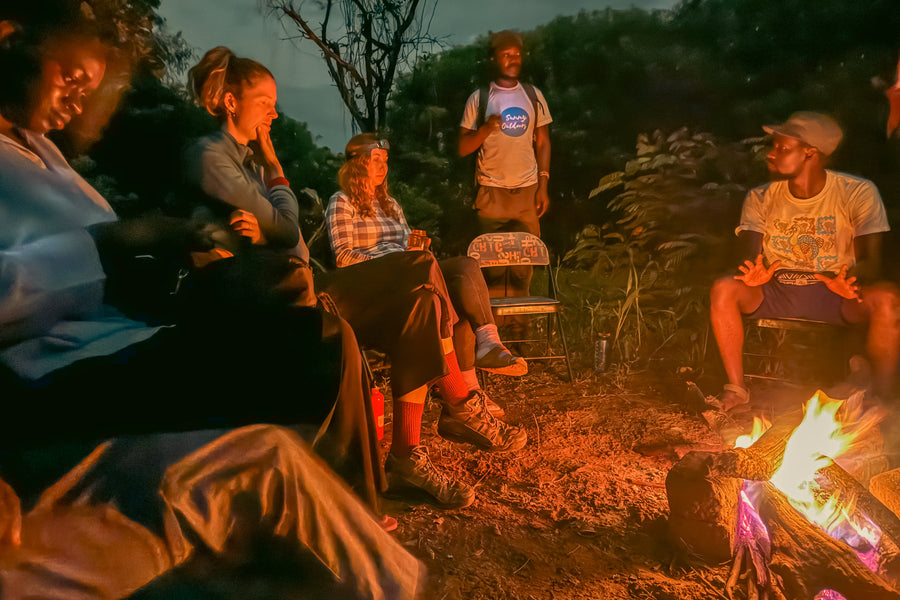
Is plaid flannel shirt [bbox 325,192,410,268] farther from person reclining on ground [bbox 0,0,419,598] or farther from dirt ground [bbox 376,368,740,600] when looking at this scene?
person reclining on ground [bbox 0,0,419,598]

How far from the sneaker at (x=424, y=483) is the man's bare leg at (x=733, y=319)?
2.04m

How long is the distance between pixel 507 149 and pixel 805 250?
2.20 meters

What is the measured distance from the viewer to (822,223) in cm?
348

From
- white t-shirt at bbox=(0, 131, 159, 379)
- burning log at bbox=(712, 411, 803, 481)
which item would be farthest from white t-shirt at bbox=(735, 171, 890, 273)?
white t-shirt at bbox=(0, 131, 159, 379)

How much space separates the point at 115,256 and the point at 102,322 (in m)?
0.19

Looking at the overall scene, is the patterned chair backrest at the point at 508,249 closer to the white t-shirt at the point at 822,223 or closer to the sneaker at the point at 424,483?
the white t-shirt at the point at 822,223

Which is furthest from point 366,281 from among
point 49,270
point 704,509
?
point 704,509

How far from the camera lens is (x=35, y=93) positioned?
56.4 inches

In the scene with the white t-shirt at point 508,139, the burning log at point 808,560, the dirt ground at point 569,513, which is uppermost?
the white t-shirt at point 508,139

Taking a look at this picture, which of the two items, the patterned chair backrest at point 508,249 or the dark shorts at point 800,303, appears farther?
the patterned chair backrest at point 508,249

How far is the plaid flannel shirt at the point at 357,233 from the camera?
3.15 metres

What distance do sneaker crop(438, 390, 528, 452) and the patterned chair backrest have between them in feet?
5.99

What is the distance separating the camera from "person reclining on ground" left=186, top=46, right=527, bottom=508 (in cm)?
182

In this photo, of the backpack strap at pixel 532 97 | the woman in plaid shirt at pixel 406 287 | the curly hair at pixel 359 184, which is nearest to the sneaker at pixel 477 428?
the woman in plaid shirt at pixel 406 287
